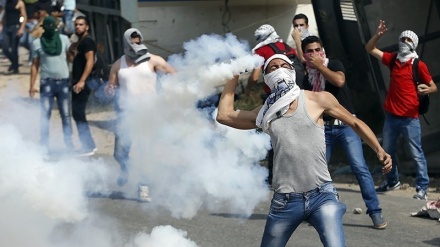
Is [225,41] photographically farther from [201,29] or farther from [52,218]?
[201,29]

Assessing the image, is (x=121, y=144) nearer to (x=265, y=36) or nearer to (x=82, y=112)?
(x=265, y=36)

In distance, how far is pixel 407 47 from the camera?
9.88 m

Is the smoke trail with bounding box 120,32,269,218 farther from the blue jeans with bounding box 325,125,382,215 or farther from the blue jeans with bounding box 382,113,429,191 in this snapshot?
the blue jeans with bounding box 382,113,429,191

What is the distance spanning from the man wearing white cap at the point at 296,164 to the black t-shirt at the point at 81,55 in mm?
6243

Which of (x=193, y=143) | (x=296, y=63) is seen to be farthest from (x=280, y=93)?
(x=296, y=63)

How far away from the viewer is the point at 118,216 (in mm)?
9461

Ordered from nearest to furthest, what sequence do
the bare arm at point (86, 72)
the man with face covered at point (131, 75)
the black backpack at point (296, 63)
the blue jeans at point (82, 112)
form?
1. the black backpack at point (296, 63)
2. the man with face covered at point (131, 75)
3. the bare arm at point (86, 72)
4. the blue jeans at point (82, 112)

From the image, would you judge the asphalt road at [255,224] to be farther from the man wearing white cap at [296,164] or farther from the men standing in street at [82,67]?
the man wearing white cap at [296,164]

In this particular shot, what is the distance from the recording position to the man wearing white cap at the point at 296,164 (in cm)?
598

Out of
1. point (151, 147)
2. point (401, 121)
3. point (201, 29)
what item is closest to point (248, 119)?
point (151, 147)

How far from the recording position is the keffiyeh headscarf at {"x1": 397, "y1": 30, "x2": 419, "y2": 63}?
9.82m

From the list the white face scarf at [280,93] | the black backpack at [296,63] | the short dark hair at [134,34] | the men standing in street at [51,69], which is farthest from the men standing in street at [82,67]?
the white face scarf at [280,93]

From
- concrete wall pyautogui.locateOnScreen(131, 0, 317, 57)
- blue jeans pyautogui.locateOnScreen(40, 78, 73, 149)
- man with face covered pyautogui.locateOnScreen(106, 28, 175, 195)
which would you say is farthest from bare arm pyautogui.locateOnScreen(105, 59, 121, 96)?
concrete wall pyautogui.locateOnScreen(131, 0, 317, 57)

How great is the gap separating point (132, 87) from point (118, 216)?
1361 millimetres
